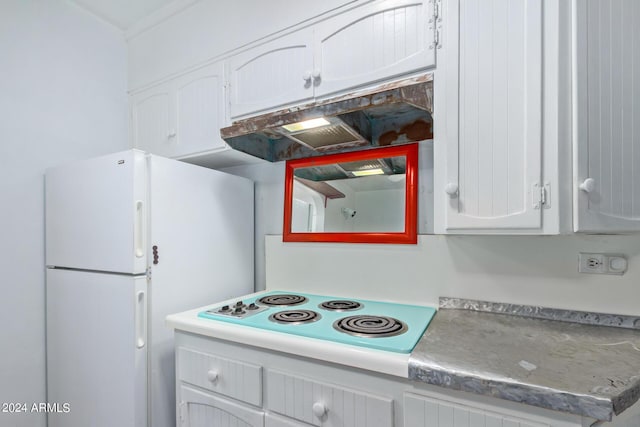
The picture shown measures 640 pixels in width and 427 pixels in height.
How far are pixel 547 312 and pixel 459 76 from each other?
3.20 ft

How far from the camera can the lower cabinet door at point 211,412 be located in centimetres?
114

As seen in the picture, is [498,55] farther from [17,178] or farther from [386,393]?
[17,178]

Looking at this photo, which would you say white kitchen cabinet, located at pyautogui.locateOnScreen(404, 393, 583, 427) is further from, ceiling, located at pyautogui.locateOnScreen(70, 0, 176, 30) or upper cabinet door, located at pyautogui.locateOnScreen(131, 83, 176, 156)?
ceiling, located at pyautogui.locateOnScreen(70, 0, 176, 30)

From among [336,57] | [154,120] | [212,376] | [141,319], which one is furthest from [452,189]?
[154,120]

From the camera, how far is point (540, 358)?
0.86 m

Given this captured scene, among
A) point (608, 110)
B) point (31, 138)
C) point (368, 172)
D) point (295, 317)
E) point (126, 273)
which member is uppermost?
point (31, 138)

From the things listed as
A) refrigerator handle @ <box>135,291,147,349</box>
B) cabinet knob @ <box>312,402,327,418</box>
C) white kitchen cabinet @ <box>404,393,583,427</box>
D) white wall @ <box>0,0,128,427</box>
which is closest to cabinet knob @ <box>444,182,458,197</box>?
white kitchen cabinet @ <box>404,393,583,427</box>

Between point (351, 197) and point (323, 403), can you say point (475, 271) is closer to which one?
point (351, 197)

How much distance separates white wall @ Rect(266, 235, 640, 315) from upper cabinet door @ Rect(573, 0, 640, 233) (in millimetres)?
276

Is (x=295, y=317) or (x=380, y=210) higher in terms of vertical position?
(x=380, y=210)

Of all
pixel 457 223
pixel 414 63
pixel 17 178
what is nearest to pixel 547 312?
pixel 457 223

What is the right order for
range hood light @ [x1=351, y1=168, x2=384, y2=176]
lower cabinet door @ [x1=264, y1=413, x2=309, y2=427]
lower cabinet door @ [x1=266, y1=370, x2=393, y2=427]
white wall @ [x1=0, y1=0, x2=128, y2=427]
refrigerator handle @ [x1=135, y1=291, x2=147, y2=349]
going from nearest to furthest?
lower cabinet door @ [x1=266, y1=370, x2=393, y2=427] → lower cabinet door @ [x1=264, y1=413, x2=309, y2=427] → refrigerator handle @ [x1=135, y1=291, x2=147, y2=349] → range hood light @ [x1=351, y1=168, x2=384, y2=176] → white wall @ [x1=0, y1=0, x2=128, y2=427]

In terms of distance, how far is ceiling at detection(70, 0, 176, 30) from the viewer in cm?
198

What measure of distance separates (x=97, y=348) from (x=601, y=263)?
7.13ft
